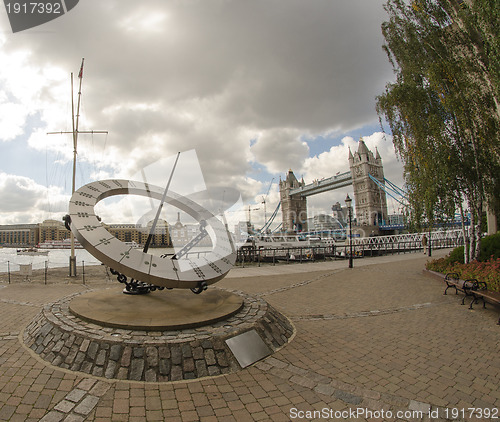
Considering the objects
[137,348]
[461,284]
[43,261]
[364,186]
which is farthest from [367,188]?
[137,348]

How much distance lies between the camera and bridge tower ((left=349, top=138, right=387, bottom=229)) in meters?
64.2

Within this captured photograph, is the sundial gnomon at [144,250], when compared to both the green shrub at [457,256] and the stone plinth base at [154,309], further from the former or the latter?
the green shrub at [457,256]

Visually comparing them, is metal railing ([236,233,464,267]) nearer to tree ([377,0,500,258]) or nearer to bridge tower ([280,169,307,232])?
tree ([377,0,500,258])

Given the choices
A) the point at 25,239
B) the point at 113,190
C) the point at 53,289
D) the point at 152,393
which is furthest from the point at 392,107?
the point at 25,239

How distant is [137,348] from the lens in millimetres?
3248

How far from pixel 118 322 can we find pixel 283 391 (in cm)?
225

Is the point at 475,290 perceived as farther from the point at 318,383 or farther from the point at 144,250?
the point at 144,250

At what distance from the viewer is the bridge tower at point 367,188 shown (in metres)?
64.2

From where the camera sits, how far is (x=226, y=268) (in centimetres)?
502

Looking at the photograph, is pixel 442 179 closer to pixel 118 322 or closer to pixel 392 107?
pixel 392 107

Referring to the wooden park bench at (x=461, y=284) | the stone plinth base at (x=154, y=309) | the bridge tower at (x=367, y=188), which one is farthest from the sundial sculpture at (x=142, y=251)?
the bridge tower at (x=367, y=188)

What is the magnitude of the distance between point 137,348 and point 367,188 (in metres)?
68.9

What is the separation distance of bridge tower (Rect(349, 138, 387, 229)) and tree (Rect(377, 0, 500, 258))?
55672 mm

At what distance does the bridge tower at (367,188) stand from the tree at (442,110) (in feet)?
183
